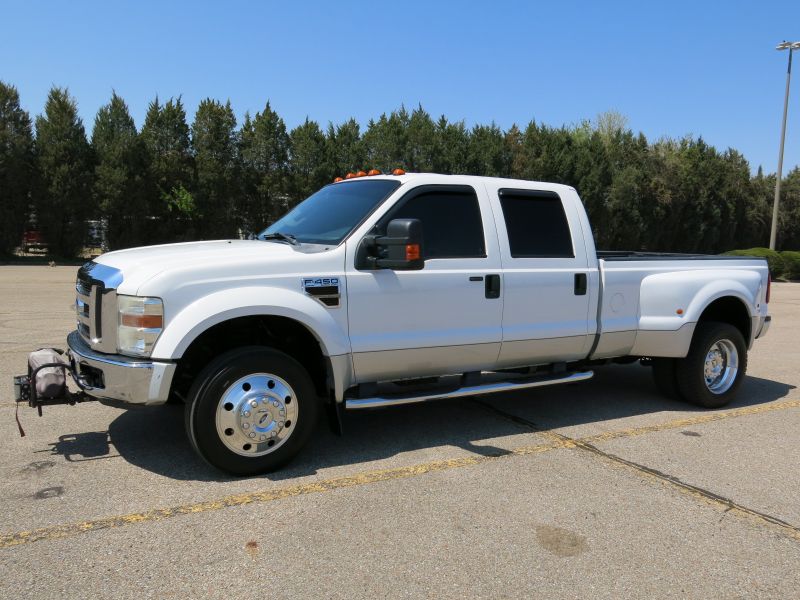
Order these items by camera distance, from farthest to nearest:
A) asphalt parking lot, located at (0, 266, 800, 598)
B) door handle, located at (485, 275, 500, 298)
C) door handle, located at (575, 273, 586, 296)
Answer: door handle, located at (575, 273, 586, 296) < door handle, located at (485, 275, 500, 298) < asphalt parking lot, located at (0, 266, 800, 598)

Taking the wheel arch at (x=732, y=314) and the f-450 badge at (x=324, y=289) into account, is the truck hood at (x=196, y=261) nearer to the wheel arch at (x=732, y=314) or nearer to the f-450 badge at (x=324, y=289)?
the f-450 badge at (x=324, y=289)

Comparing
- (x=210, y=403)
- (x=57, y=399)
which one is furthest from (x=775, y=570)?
(x=57, y=399)

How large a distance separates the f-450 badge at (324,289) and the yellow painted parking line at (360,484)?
1.19 m

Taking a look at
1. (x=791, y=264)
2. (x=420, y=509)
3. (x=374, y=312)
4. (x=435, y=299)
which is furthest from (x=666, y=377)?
(x=791, y=264)

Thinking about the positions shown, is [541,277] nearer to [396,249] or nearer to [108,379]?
[396,249]

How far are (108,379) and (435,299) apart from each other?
2272 millimetres

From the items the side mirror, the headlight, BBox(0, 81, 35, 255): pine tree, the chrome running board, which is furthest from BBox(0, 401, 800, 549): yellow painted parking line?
BBox(0, 81, 35, 255): pine tree

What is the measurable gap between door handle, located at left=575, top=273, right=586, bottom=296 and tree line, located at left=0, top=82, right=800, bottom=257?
19976mm

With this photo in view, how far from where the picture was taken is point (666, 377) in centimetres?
662

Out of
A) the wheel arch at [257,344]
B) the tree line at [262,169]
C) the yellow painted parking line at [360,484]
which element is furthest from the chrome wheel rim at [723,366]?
the tree line at [262,169]

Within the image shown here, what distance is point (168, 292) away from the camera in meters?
4.06

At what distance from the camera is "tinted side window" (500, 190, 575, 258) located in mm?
5430

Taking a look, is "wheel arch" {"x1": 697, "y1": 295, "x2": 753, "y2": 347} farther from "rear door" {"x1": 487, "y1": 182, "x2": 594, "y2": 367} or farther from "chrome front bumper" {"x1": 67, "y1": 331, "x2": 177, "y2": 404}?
"chrome front bumper" {"x1": 67, "y1": 331, "x2": 177, "y2": 404}

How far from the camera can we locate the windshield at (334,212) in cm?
491
